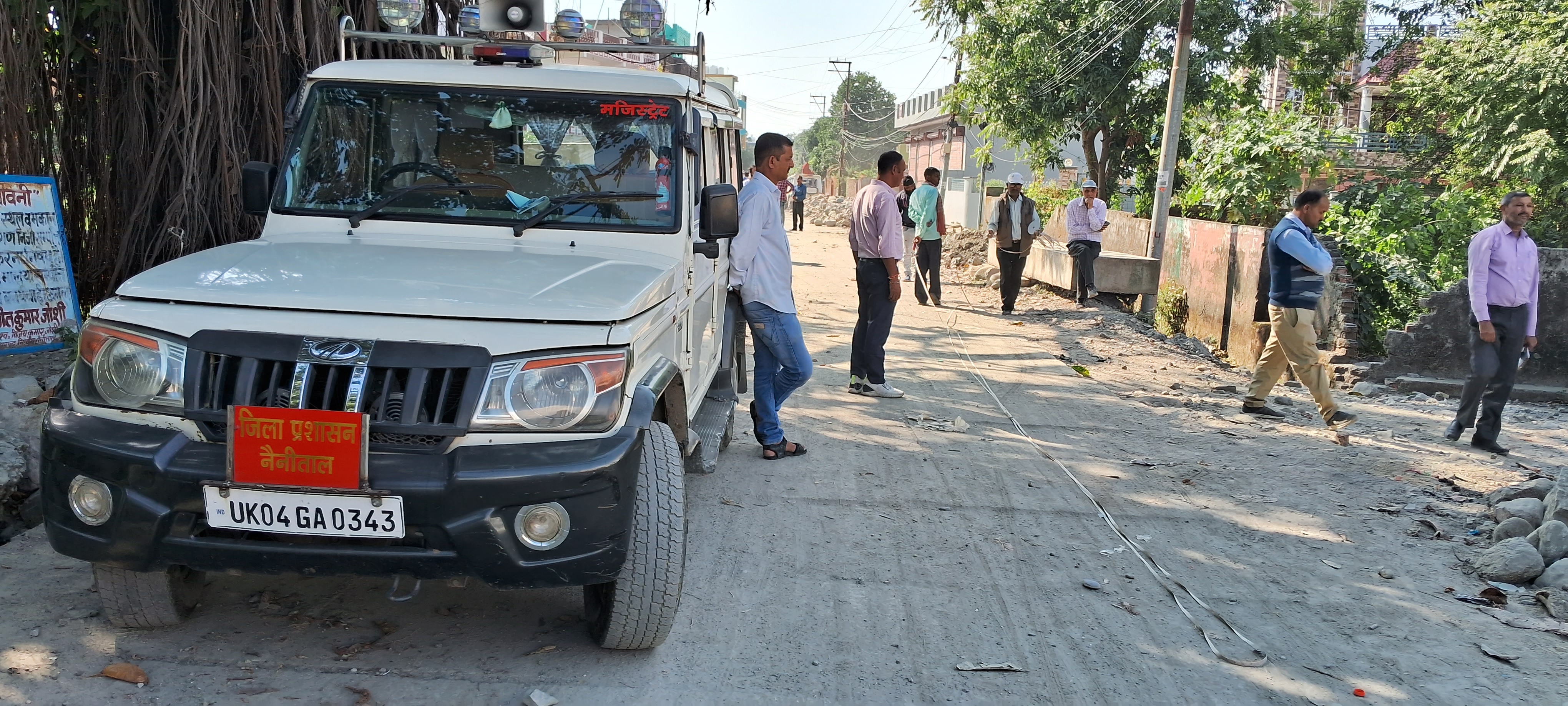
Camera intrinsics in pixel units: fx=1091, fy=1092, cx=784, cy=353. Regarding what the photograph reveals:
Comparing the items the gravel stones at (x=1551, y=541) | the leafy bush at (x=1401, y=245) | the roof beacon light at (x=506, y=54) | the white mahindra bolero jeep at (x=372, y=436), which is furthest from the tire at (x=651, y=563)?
the leafy bush at (x=1401, y=245)

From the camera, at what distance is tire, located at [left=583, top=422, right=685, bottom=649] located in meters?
3.32

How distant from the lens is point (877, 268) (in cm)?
788

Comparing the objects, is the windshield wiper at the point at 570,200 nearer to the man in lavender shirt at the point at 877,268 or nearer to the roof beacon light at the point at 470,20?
the roof beacon light at the point at 470,20

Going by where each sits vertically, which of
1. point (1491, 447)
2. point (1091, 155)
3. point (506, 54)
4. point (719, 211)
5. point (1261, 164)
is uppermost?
point (1091, 155)

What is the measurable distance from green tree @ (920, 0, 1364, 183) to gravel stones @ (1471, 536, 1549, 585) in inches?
576

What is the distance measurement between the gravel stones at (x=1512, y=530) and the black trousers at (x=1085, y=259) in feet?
29.2

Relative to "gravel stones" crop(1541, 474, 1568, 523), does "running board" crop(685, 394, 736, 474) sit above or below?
above

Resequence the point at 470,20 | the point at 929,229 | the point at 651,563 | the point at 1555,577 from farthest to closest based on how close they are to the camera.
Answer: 1. the point at 929,229
2. the point at 470,20
3. the point at 1555,577
4. the point at 651,563

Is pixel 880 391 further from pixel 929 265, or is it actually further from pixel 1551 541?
pixel 929 265

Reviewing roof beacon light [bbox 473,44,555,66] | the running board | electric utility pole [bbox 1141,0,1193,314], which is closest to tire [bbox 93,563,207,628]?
the running board

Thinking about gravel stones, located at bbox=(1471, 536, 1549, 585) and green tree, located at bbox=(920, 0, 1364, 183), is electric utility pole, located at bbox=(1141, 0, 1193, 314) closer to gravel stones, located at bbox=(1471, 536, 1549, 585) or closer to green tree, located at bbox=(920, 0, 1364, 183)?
green tree, located at bbox=(920, 0, 1364, 183)

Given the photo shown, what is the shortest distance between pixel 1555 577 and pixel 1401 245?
8.03 meters

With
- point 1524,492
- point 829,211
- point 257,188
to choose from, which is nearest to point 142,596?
point 257,188

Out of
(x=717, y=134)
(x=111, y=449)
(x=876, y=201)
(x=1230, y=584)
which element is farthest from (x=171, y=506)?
(x=876, y=201)
